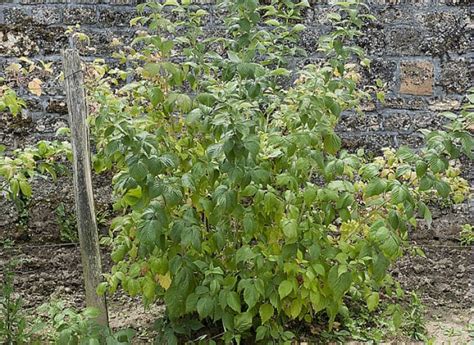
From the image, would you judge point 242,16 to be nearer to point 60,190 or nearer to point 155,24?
point 155,24

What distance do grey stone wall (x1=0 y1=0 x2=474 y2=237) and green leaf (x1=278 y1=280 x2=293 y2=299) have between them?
5.54 feet

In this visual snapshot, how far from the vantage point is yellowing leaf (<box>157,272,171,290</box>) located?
285 centimetres

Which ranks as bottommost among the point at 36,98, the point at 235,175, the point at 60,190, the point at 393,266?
the point at 393,266

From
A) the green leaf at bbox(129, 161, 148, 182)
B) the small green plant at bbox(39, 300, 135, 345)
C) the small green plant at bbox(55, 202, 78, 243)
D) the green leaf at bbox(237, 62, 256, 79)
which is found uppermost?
the green leaf at bbox(237, 62, 256, 79)

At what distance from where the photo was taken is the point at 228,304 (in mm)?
2670

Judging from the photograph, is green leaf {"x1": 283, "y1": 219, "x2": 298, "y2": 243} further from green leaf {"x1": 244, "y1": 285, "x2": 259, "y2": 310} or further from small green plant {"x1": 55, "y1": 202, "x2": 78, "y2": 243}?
small green plant {"x1": 55, "y1": 202, "x2": 78, "y2": 243}

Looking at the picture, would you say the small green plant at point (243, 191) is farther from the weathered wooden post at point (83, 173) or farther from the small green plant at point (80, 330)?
the small green plant at point (80, 330)

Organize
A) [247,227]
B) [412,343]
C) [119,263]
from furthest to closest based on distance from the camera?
[412,343]
[119,263]
[247,227]

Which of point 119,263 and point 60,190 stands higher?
point 119,263

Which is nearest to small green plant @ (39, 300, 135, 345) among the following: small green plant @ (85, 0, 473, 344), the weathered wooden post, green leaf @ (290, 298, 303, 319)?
small green plant @ (85, 0, 473, 344)

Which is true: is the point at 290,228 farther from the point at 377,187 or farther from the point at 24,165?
the point at 24,165

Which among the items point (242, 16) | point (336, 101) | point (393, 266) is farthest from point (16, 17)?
point (393, 266)

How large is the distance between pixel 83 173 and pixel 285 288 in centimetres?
107

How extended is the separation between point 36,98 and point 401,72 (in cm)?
238
